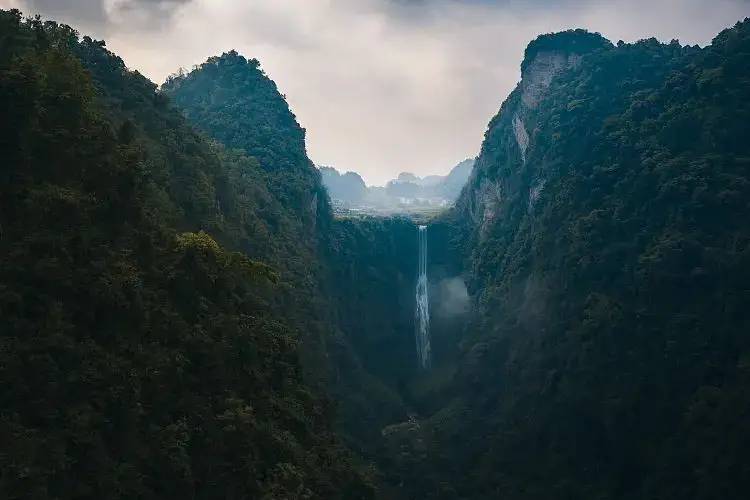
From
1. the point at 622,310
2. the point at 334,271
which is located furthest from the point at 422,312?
the point at 622,310

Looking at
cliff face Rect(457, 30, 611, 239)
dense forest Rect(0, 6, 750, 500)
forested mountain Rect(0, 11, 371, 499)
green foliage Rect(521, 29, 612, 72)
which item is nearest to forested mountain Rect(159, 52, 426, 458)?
dense forest Rect(0, 6, 750, 500)

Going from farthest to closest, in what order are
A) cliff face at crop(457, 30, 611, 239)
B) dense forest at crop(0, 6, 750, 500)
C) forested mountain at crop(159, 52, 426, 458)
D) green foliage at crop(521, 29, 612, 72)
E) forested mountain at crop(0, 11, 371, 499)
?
green foliage at crop(521, 29, 612, 72) < cliff face at crop(457, 30, 611, 239) < forested mountain at crop(159, 52, 426, 458) < dense forest at crop(0, 6, 750, 500) < forested mountain at crop(0, 11, 371, 499)

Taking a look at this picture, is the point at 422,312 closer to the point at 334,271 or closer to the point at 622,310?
the point at 334,271

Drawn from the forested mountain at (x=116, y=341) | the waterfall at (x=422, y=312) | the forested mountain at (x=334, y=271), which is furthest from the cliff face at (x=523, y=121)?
the forested mountain at (x=116, y=341)

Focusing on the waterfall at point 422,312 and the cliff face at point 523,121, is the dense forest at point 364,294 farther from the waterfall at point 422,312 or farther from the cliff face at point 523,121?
the waterfall at point 422,312

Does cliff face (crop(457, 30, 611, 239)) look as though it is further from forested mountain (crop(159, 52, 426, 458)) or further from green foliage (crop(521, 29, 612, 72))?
forested mountain (crop(159, 52, 426, 458))

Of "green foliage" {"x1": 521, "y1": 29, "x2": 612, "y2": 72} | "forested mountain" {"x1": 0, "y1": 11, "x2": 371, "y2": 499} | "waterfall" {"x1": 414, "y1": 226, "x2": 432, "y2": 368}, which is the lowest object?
"waterfall" {"x1": 414, "y1": 226, "x2": 432, "y2": 368}

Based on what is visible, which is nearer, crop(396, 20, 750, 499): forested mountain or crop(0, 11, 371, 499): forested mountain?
crop(0, 11, 371, 499): forested mountain

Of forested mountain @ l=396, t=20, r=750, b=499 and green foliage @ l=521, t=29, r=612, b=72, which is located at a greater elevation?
green foliage @ l=521, t=29, r=612, b=72

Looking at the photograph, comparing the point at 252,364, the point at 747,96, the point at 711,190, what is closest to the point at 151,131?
the point at 252,364
